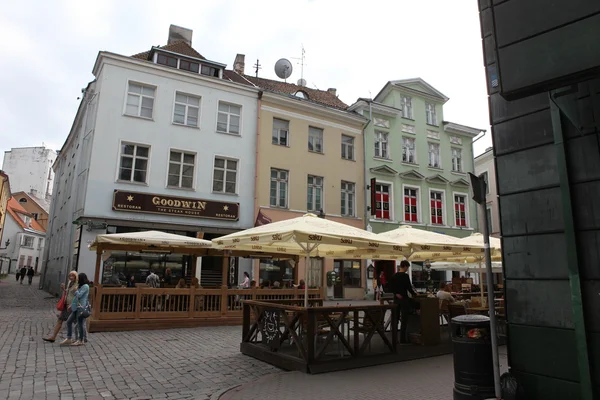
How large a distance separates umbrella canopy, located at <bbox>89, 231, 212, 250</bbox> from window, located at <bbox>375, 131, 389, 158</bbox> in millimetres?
17176

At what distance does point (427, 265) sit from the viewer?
27609 mm

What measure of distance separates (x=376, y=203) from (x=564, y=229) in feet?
72.0

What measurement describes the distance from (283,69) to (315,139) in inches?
320

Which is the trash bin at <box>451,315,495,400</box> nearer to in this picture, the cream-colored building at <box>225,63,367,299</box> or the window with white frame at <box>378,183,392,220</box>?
the cream-colored building at <box>225,63,367,299</box>

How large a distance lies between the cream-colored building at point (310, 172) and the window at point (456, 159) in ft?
27.2

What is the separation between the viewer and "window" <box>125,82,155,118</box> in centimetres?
2025

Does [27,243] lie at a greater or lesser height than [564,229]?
greater

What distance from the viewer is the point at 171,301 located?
41.1 feet

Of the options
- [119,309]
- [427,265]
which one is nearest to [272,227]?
[119,309]

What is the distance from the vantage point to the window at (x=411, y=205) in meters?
27.6

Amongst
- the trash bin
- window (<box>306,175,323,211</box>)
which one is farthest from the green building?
the trash bin

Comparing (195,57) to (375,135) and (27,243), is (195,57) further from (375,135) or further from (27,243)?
(27,243)

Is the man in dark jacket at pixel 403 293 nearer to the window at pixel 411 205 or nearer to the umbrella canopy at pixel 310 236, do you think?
the umbrella canopy at pixel 310 236

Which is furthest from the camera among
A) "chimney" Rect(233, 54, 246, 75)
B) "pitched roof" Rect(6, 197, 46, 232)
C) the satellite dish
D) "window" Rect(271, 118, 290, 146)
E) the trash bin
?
"pitched roof" Rect(6, 197, 46, 232)
